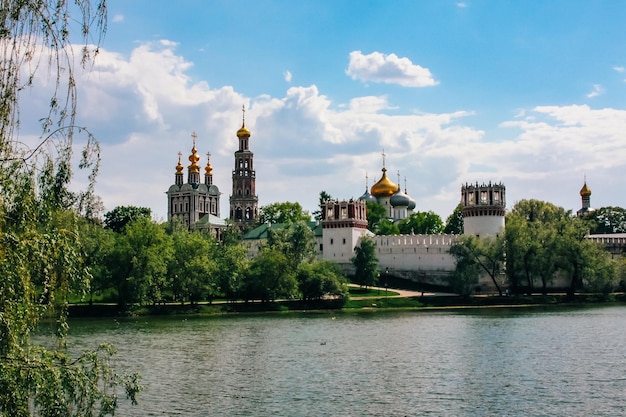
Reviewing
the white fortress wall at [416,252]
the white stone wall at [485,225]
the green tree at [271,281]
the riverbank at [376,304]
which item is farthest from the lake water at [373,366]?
the white fortress wall at [416,252]

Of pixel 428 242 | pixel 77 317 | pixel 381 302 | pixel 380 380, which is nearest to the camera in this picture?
pixel 380 380

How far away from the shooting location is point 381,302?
6756cm

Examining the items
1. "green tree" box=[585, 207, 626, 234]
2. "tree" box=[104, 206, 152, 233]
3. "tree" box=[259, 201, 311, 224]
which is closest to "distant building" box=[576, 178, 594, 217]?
"green tree" box=[585, 207, 626, 234]

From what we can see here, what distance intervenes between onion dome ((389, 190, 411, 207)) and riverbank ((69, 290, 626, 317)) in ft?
144

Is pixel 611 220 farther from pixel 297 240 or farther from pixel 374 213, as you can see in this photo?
pixel 297 240

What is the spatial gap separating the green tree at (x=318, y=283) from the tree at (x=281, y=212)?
48.8 meters

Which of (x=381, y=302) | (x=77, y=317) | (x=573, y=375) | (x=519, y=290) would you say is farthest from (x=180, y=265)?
(x=573, y=375)

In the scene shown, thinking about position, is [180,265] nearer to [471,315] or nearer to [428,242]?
[471,315]

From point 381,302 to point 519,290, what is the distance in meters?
14.7

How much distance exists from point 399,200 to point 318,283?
56.3m

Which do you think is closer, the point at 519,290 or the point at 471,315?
the point at 471,315

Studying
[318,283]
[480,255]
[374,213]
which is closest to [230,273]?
[318,283]

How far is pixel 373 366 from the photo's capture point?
30.8 meters

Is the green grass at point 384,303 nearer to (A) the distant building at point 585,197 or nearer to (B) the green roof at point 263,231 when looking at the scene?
(B) the green roof at point 263,231
